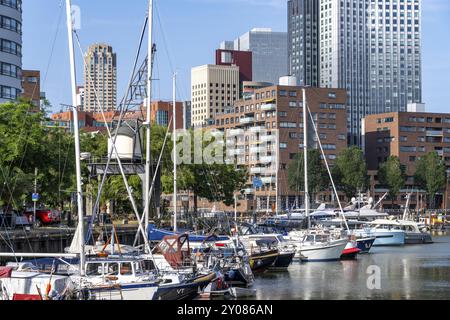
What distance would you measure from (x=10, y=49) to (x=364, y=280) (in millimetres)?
75355

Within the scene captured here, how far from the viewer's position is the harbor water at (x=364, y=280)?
191 feet

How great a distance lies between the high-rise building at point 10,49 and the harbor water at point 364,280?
59.0 m

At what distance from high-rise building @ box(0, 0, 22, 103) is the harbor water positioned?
194 feet

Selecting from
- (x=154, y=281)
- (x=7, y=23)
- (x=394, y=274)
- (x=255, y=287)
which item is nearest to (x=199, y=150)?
(x=7, y=23)

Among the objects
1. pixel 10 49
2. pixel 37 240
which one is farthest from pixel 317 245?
pixel 10 49

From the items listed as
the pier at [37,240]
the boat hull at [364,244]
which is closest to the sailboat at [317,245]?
the boat hull at [364,244]

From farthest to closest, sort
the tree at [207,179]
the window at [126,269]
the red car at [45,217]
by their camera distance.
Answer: the tree at [207,179]
the red car at [45,217]
the window at [126,269]

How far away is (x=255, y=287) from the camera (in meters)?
61.0

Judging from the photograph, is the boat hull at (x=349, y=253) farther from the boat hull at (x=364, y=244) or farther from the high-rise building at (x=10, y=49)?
the high-rise building at (x=10, y=49)

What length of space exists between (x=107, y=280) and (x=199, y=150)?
88976 mm

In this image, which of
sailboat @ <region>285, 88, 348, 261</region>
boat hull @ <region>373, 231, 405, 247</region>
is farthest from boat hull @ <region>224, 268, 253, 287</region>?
boat hull @ <region>373, 231, 405, 247</region>

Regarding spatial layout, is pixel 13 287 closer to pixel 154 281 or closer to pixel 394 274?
pixel 154 281

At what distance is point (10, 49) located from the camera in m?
126

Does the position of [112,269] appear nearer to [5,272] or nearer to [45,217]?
[5,272]
